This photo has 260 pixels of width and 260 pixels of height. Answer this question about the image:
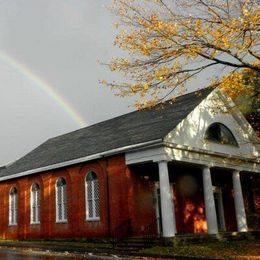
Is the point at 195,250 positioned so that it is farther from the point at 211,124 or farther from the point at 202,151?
the point at 211,124

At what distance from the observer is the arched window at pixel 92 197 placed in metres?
23.3

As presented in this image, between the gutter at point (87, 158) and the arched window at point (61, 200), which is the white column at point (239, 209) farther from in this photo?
the arched window at point (61, 200)

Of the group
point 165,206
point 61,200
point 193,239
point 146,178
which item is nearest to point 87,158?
point 146,178

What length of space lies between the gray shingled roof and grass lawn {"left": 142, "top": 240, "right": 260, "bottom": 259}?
5.38 metres

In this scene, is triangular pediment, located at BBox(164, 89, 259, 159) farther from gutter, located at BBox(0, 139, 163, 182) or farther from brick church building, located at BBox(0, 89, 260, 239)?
gutter, located at BBox(0, 139, 163, 182)

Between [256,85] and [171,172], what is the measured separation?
728 cm

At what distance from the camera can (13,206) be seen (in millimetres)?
31141

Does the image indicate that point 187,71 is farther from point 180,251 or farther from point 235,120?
point 235,120

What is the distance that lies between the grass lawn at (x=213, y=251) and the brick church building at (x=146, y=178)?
162 cm

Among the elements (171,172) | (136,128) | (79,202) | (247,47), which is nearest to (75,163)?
(79,202)

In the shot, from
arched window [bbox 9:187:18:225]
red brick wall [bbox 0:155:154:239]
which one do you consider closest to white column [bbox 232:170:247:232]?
red brick wall [bbox 0:155:154:239]

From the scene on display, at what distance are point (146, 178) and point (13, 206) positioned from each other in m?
13.8

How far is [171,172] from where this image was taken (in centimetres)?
2469

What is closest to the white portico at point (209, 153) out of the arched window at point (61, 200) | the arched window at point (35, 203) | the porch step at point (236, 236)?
the porch step at point (236, 236)
